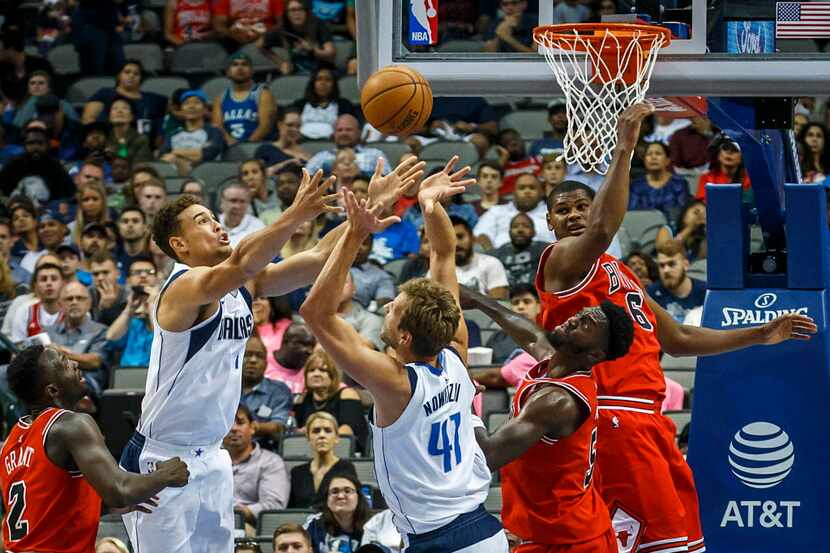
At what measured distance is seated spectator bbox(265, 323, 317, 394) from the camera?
9812 mm

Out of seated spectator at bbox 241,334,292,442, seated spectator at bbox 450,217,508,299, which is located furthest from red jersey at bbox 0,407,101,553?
seated spectator at bbox 450,217,508,299

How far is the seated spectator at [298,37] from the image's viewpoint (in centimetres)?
1480

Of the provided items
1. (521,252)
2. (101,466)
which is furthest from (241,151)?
(101,466)

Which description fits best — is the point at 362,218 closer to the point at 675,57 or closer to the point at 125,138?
the point at 675,57

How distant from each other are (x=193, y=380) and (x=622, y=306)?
1.91 meters

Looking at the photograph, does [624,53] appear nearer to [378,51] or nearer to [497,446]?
[378,51]

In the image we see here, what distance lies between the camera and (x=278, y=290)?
6324 millimetres

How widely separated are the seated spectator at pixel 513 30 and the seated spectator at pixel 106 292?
4.65 meters

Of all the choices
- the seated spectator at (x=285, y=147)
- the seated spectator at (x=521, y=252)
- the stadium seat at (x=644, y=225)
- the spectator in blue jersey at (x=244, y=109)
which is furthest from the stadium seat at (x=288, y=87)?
the stadium seat at (x=644, y=225)

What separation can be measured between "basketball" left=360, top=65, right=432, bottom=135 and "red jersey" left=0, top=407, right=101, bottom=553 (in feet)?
5.90

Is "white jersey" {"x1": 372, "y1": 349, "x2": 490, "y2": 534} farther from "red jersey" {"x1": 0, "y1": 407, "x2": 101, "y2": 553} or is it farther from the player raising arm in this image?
"red jersey" {"x1": 0, "y1": 407, "x2": 101, "y2": 553}

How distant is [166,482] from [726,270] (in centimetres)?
320

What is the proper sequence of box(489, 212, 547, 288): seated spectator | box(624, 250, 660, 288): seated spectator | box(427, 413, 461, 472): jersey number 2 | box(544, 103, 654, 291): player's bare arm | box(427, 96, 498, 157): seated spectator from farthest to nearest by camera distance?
box(427, 96, 498, 157): seated spectator → box(489, 212, 547, 288): seated spectator → box(624, 250, 660, 288): seated spectator → box(544, 103, 654, 291): player's bare arm → box(427, 413, 461, 472): jersey number 2

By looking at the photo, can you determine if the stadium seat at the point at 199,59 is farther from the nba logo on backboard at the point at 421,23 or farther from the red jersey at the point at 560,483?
the red jersey at the point at 560,483
